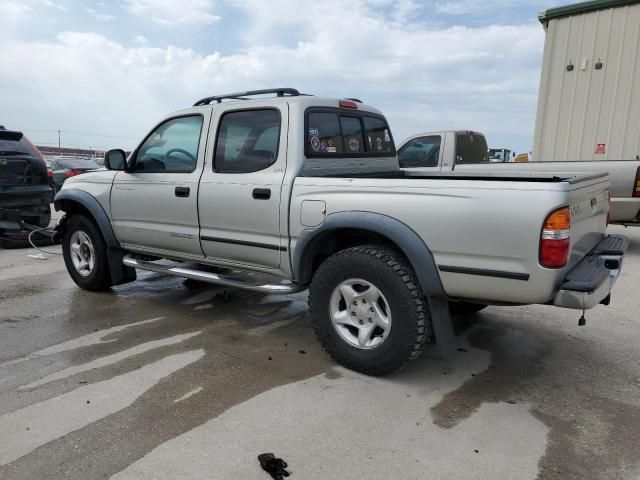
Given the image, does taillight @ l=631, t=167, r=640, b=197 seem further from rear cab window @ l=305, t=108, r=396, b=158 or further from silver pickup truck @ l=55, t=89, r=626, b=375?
rear cab window @ l=305, t=108, r=396, b=158

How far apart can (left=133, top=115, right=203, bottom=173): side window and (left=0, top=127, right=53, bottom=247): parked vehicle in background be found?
13.1 feet

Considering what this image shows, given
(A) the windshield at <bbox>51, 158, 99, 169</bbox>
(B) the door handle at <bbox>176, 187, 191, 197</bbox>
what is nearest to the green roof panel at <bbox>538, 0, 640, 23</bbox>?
(B) the door handle at <bbox>176, 187, 191, 197</bbox>

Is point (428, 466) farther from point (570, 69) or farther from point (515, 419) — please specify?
point (570, 69)

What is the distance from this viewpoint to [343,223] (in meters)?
3.33

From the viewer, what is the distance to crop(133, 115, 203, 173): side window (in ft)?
14.3

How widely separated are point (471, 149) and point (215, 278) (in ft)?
18.0

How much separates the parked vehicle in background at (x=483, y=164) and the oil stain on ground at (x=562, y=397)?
126 inches

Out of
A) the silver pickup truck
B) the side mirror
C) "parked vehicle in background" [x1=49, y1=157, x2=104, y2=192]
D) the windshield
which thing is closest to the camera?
the silver pickup truck

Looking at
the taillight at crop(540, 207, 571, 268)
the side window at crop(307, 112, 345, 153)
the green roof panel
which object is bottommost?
the taillight at crop(540, 207, 571, 268)

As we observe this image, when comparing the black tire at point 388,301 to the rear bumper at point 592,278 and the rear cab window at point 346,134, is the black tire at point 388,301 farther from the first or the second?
the rear cab window at point 346,134

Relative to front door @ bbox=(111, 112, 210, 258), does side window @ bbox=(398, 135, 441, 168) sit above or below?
above

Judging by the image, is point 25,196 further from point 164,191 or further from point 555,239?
point 555,239

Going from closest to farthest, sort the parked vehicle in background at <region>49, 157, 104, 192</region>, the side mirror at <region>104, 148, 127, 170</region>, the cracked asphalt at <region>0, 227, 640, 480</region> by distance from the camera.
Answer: the cracked asphalt at <region>0, 227, 640, 480</region> → the side mirror at <region>104, 148, 127, 170</region> → the parked vehicle in background at <region>49, 157, 104, 192</region>

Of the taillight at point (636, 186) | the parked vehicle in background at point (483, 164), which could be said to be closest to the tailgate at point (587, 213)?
the parked vehicle in background at point (483, 164)
